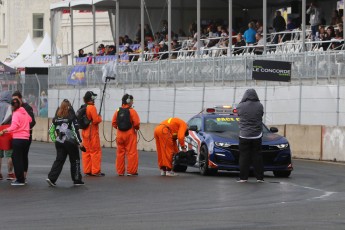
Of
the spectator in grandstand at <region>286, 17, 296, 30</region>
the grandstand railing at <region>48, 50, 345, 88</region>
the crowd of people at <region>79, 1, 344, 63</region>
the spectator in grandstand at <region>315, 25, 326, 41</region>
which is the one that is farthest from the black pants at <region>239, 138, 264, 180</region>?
the spectator in grandstand at <region>286, 17, 296, 30</region>

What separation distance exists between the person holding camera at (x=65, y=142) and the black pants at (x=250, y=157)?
9.53ft

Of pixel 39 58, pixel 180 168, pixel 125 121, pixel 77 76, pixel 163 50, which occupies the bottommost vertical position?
pixel 180 168

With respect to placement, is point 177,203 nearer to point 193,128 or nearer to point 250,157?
point 250,157

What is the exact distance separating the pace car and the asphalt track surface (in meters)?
0.25

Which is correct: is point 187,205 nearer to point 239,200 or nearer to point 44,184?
point 239,200

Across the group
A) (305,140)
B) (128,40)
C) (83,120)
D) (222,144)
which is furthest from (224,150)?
(128,40)

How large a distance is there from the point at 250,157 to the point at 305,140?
32.8 feet

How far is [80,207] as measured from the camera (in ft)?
52.5

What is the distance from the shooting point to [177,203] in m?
16.5

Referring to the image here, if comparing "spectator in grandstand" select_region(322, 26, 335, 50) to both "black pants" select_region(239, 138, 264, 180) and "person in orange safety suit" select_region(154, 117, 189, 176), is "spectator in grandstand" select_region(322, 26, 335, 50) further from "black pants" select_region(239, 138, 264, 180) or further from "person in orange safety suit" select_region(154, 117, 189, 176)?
"black pants" select_region(239, 138, 264, 180)

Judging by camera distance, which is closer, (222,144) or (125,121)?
(222,144)

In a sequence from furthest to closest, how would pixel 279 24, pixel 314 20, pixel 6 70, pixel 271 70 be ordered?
pixel 6 70, pixel 279 24, pixel 314 20, pixel 271 70

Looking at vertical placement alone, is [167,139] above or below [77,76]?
below

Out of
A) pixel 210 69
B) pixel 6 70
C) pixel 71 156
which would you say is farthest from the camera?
pixel 6 70
